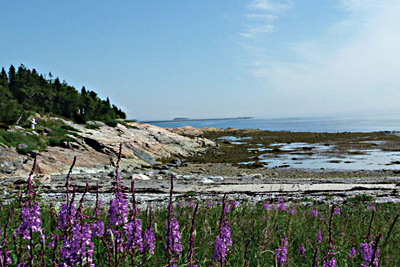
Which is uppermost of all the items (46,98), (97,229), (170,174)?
(46,98)

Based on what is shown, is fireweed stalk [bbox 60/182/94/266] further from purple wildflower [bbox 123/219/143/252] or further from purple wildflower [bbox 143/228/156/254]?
purple wildflower [bbox 143/228/156/254]

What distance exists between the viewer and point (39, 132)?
3225 centimetres

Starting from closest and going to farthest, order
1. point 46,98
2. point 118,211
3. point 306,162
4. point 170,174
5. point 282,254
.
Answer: point 118,211 → point 282,254 → point 170,174 → point 306,162 → point 46,98

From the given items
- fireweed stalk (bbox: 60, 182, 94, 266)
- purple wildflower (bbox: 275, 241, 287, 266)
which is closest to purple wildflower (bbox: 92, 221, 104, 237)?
fireweed stalk (bbox: 60, 182, 94, 266)

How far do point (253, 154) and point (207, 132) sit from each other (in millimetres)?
48506

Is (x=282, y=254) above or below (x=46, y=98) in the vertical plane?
below

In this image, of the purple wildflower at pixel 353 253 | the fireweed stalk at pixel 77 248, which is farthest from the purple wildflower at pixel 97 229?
the purple wildflower at pixel 353 253

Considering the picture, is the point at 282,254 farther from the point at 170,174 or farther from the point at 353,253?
the point at 170,174

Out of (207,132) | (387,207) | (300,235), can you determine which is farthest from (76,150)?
(207,132)

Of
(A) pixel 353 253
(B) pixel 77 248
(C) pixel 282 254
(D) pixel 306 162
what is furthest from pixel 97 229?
(D) pixel 306 162

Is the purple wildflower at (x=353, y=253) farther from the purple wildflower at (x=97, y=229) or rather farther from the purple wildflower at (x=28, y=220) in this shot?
the purple wildflower at (x=28, y=220)

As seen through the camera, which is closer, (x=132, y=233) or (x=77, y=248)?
(x=77, y=248)

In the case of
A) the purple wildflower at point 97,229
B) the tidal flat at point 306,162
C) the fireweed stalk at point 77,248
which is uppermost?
the fireweed stalk at point 77,248

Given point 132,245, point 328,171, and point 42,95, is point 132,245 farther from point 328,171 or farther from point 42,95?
point 42,95
